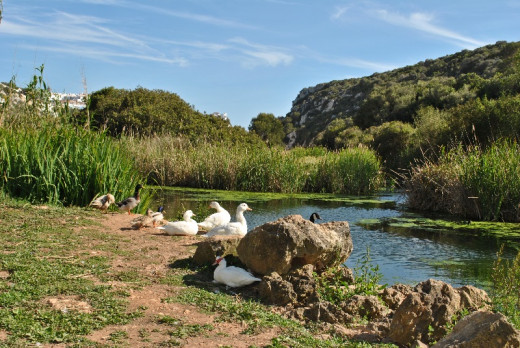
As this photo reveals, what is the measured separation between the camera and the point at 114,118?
122 ft

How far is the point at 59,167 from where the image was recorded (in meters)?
12.6

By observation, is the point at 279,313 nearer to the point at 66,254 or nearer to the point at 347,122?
the point at 66,254

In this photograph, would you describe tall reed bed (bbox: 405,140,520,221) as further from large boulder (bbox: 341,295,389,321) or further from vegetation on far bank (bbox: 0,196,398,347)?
vegetation on far bank (bbox: 0,196,398,347)

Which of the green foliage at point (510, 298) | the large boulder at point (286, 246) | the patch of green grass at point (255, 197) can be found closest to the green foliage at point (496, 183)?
the patch of green grass at point (255, 197)

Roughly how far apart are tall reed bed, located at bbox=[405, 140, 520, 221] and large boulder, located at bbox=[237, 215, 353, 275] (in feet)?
33.8

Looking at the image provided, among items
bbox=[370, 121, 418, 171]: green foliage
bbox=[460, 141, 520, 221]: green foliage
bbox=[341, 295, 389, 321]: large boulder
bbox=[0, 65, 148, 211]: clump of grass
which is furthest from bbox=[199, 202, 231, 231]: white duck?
bbox=[370, 121, 418, 171]: green foliage

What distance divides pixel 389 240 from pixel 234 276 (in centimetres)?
750

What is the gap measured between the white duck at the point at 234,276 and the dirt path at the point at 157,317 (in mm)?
616

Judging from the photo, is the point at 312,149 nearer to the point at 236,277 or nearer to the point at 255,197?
the point at 255,197

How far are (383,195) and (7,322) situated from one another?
22879mm

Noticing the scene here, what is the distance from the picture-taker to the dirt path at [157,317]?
470cm

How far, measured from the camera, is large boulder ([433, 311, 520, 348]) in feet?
13.5

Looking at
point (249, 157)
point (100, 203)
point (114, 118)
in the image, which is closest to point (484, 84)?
point (249, 157)

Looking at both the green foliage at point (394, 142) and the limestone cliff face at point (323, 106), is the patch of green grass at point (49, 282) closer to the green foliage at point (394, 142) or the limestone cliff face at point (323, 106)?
the green foliage at point (394, 142)
